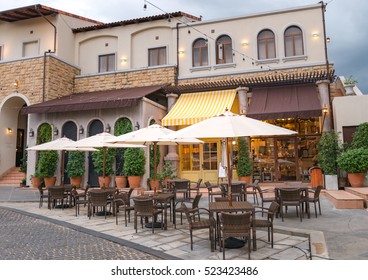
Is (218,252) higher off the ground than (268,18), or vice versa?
(268,18)

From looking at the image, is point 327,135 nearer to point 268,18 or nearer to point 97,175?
point 268,18

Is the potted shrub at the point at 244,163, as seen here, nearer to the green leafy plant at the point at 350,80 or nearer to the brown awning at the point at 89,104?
the brown awning at the point at 89,104

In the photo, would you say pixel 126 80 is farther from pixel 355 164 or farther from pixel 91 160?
pixel 355 164

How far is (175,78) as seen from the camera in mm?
16766

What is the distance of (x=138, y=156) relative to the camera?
13.9m

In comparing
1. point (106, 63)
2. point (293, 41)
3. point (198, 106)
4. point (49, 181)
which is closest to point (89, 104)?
point (49, 181)

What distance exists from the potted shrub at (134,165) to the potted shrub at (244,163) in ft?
14.5

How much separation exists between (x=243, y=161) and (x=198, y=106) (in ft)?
11.5

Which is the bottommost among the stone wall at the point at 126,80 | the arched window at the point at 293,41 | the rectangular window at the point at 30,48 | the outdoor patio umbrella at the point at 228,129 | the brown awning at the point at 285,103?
the outdoor patio umbrella at the point at 228,129

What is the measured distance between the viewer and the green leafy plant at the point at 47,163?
1506 centimetres

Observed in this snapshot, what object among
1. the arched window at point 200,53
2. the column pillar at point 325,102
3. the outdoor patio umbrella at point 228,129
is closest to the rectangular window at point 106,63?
the arched window at point 200,53

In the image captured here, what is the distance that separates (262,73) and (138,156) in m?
7.49

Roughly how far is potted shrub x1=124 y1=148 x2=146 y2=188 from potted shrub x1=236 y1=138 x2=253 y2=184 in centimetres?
441
